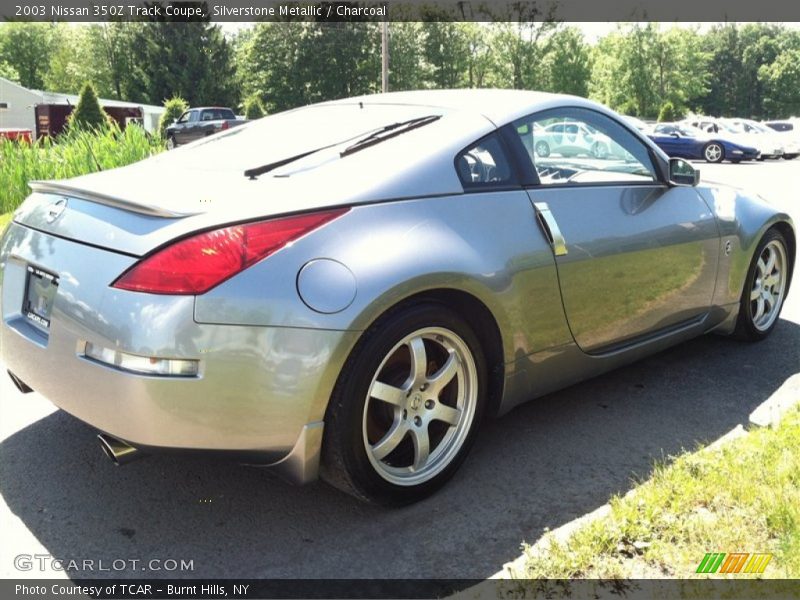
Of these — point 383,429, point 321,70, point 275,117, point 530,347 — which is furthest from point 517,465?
point 321,70

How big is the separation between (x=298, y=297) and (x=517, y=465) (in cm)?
137

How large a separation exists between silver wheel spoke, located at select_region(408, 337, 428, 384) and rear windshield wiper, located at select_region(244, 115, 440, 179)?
81 cm

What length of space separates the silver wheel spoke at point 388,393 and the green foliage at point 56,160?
7179mm

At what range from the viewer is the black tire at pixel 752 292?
457cm

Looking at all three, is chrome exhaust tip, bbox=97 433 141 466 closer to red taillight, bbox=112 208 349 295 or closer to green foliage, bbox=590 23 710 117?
red taillight, bbox=112 208 349 295

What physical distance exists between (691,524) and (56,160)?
347 inches

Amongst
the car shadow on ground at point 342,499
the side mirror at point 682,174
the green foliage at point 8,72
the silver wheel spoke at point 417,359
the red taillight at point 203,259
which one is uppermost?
the green foliage at point 8,72

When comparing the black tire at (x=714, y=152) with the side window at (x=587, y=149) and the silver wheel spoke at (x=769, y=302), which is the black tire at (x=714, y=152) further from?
the side window at (x=587, y=149)

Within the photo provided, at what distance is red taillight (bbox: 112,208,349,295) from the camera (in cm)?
240

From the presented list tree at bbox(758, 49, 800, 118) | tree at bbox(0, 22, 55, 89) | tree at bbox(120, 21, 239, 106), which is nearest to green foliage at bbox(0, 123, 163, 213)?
tree at bbox(120, 21, 239, 106)

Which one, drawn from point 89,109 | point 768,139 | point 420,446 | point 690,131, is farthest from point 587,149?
point 768,139

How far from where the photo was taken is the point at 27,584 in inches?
96.6

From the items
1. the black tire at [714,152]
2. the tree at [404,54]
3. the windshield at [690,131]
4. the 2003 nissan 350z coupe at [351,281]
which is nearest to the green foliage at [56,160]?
the 2003 nissan 350z coupe at [351,281]

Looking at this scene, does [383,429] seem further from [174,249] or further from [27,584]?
[27,584]
